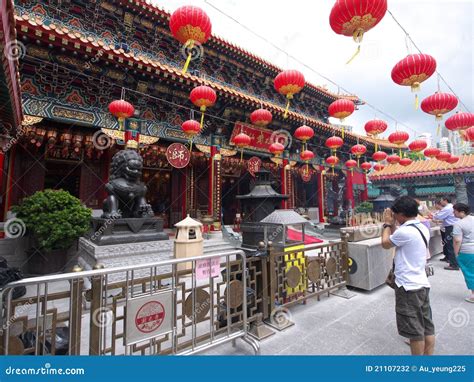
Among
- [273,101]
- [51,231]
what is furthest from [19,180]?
[273,101]

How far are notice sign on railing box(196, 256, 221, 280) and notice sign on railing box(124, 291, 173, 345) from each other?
0.34m

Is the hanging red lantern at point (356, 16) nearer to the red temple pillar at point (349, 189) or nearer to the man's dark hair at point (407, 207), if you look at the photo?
the man's dark hair at point (407, 207)

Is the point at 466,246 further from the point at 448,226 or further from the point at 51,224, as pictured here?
the point at 51,224

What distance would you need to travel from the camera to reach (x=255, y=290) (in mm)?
2867

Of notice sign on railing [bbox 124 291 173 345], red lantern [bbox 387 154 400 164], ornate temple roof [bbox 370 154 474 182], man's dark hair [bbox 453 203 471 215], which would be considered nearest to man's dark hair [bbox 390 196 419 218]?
notice sign on railing [bbox 124 291 173 345]

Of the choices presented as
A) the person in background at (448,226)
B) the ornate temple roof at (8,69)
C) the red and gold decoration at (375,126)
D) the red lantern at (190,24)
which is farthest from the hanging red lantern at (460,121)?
the ornate temple roof at (8,69)

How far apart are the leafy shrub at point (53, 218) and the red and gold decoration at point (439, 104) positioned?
841 cm

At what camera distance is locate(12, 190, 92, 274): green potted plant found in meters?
4.62

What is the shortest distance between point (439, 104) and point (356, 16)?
12.6 feet

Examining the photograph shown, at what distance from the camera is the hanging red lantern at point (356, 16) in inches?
119

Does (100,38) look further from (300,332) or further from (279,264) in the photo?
(300,332)

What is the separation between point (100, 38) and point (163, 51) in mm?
2210

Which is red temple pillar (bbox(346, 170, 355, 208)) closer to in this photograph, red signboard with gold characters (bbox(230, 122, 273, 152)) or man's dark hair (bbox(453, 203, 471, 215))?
red signboard with gold characters (bbox(230, 122, 273, 152))

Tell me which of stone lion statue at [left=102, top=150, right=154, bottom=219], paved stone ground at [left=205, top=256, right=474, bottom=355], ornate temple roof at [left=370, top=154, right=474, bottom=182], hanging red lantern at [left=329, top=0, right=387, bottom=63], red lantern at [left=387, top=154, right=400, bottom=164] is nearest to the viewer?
paved stone ground at [left=205, top=256, right=474, bottom=355]
